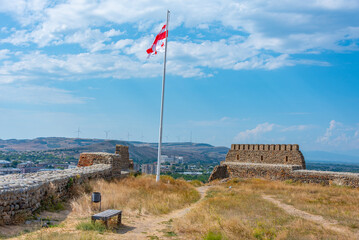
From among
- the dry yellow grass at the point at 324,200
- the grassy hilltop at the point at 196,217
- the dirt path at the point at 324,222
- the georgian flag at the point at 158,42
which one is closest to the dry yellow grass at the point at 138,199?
the grassy hilltop at the point at 196,217

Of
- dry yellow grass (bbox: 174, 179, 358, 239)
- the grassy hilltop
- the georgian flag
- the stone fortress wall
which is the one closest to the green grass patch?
the grassy hilltop

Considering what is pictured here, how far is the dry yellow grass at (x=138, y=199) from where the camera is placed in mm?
10438

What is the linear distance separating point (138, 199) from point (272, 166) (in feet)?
43.6

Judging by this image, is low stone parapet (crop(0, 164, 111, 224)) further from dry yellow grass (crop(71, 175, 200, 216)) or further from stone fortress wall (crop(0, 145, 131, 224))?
dry yellow grass (crop(71, 175, 200, 216))

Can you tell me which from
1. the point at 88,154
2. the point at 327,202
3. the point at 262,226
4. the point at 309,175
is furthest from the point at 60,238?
the point at 309,175

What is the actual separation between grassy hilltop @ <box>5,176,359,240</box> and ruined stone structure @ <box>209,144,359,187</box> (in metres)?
4.30

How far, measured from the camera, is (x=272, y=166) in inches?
891

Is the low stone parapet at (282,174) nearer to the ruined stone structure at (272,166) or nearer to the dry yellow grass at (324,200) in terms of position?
the ruined stone structure at (272,166)

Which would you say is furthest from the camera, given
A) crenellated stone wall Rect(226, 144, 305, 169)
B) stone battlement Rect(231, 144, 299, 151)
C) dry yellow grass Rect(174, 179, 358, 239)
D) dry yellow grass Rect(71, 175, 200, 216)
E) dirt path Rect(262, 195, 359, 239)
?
stone battlement Rect(231, 144, 299, 151)

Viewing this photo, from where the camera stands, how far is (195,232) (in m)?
7.94

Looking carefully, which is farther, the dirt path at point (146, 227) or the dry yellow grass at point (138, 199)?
the dry yellow grass at point (138, 199)

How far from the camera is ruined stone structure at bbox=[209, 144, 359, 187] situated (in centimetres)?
2000

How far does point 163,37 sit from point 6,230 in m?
13.4

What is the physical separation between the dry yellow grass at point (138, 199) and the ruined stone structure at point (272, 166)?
29.9ft
